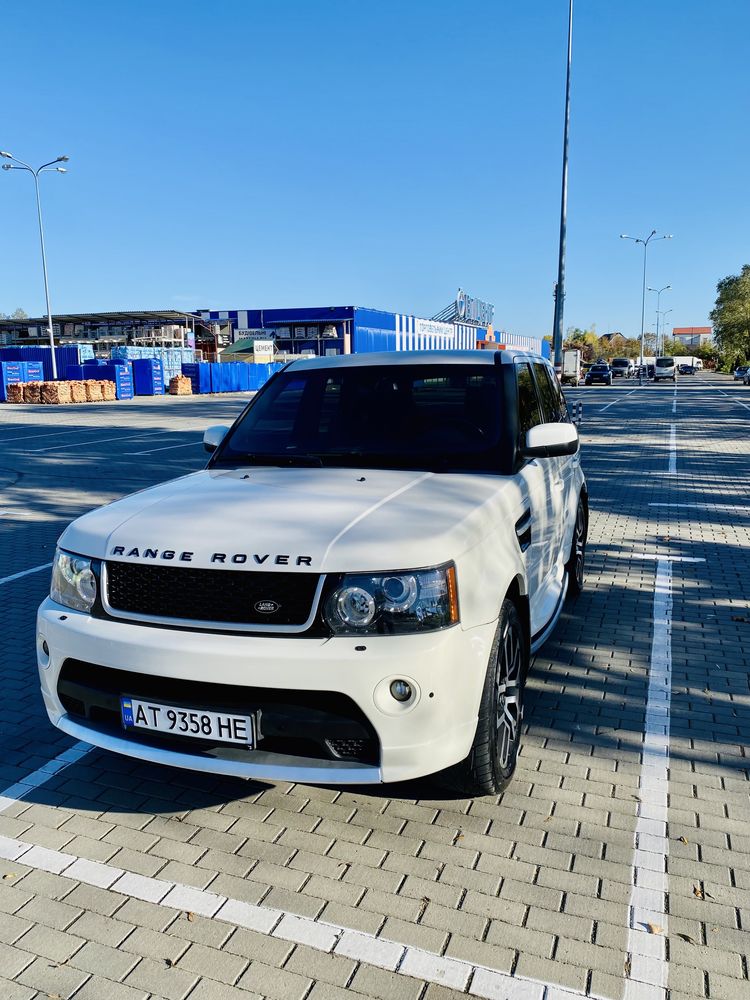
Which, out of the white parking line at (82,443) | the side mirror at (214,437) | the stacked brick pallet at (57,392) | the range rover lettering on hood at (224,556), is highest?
the side mirror at (214,437)

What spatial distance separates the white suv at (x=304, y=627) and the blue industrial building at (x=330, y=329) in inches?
2197

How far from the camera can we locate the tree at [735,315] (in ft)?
323

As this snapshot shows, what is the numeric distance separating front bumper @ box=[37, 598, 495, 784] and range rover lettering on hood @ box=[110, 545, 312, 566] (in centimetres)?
26

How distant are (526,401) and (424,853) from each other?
96.0 inches

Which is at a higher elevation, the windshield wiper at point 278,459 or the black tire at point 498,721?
the windshield wiper at point 278,459

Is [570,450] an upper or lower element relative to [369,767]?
upper

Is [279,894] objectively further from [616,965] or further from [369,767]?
[616,965]

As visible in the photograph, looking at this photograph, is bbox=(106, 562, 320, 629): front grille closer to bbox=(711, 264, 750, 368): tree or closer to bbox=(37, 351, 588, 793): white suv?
bbox=(37, 351, 588, 793): white suv

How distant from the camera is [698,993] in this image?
7.59 feet

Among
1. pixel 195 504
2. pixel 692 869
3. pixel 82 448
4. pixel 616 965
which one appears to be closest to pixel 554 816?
pixel 692 869

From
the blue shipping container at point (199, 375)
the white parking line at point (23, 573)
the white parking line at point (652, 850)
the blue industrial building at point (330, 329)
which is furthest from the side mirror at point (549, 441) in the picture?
the blue industrial building at point (330, 329)

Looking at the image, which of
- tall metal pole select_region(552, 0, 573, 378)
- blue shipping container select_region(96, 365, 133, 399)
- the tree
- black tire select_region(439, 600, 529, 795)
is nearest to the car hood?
black tire select_region(439, 600, 529, 795)

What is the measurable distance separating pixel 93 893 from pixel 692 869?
2.14 metres

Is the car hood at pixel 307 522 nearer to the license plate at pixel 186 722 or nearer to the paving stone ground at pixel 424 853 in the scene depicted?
the license plate at pixel 186 722
